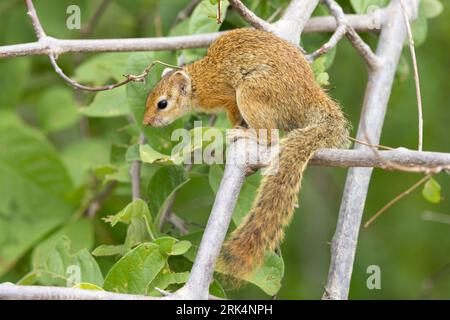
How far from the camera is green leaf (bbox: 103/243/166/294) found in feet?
9.66

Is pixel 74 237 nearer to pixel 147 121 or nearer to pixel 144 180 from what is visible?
pixel 144 180

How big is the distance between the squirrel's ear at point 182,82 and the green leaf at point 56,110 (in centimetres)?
98

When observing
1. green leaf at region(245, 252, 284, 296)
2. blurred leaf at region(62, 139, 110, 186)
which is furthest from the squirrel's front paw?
blurred leaf at region(62, 139, 110, 186)

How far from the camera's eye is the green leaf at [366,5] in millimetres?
3908

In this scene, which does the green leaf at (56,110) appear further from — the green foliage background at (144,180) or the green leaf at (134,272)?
the green leaf at (134,272)

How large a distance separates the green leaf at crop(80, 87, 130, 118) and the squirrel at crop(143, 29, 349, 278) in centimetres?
21

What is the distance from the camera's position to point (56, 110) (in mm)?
4949

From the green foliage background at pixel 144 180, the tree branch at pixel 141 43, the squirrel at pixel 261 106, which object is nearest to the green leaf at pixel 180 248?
the green foliage background at pixel 144 180

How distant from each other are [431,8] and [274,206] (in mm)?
1933

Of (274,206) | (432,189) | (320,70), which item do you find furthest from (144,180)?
(432,189)

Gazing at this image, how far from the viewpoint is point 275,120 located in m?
3.64

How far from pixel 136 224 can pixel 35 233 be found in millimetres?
1473
